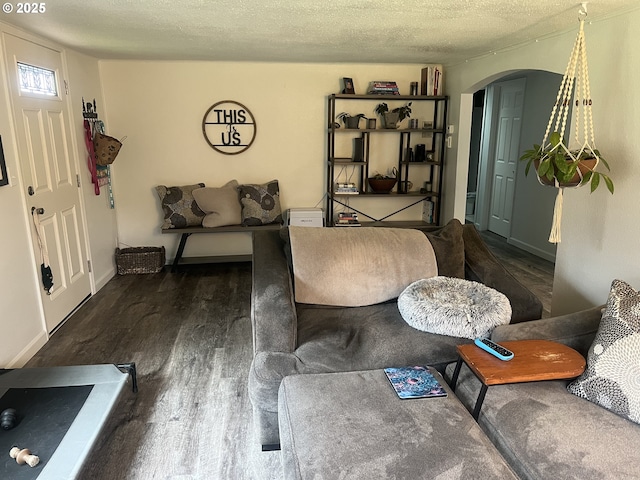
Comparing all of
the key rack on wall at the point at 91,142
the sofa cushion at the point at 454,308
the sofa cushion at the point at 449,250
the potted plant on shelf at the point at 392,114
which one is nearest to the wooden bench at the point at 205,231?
the key rack on wall at the point at 91,142

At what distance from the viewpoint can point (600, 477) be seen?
51.9 inches

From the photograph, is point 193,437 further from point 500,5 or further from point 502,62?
point 502,62

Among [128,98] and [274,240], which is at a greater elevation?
[128,98]

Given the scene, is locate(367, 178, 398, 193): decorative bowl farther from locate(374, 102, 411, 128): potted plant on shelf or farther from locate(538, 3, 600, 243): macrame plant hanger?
locate(538, 3, 600, 243): macrame plant hanger

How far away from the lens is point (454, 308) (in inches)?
87.4

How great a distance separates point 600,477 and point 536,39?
2.77 meters

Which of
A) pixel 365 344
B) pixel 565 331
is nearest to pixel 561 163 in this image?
pixel 565 331

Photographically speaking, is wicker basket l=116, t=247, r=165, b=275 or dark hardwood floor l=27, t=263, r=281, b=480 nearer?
dark hardwood floor l=27, t=263, r=281, b=480

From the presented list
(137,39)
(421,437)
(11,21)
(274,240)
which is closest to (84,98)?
(137,39)

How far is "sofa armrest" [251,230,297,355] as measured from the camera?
206 centimetres

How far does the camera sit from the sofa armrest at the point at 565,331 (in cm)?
196

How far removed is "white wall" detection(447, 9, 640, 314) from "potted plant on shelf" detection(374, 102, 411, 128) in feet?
5.21

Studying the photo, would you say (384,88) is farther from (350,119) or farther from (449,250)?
(449,250)

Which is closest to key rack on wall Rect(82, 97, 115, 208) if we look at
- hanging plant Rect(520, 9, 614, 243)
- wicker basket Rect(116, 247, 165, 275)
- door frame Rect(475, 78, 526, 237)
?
wicker basket Rect(116, 247, 165, 275)
